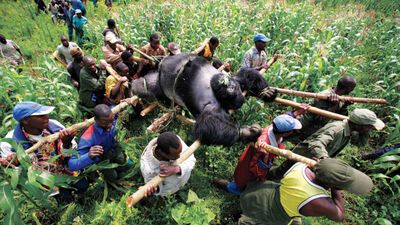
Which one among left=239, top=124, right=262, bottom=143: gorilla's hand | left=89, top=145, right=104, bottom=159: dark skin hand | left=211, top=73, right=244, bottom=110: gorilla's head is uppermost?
left=211, top=73, right=244, bottom=110: gorilla's head

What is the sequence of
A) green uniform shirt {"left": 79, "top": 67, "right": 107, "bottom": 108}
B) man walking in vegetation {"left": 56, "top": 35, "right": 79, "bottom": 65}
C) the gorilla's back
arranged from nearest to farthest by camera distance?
the gorilla's back, green uniform shirt {"left": 79, "top": 67, "right": 107, "bottom": 108}, man walking in vegetation {"left": 56, "top": 35, "right": 79, "bottom": 65}

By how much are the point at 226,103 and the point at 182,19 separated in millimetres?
4998

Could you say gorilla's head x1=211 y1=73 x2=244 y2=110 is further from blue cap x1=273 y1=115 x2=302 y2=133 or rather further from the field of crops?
the field of crops

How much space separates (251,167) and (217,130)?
865 millimetres

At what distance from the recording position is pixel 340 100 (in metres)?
3.40

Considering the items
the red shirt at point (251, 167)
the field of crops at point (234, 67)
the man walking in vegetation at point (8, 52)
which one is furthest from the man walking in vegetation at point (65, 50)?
the red shirt at point (251, 167)

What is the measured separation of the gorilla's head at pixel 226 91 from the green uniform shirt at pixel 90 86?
91.6 inches

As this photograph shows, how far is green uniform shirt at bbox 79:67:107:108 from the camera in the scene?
4.05 meters

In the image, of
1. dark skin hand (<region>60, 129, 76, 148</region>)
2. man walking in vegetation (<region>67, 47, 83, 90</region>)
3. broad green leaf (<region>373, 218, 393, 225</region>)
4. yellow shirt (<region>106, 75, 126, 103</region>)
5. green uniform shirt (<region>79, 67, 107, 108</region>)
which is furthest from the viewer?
man walking in vegetation (<region>67, 47, 83, 90</region>)

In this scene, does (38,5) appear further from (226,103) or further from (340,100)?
(340,100)

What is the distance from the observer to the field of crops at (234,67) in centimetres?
281

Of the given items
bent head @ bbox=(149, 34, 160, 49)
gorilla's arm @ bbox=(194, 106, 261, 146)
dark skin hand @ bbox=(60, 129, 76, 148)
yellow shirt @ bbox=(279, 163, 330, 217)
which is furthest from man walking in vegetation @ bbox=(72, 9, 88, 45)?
yellow shirt @ bbox=(279, 163, 330, 217)

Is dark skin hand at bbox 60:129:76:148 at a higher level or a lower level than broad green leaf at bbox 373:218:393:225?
higher

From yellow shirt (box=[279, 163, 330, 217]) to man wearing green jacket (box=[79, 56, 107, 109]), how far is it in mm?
3303
